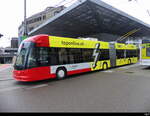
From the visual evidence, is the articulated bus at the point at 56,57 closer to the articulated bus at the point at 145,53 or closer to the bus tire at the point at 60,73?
the bus tire at the point at 60,73

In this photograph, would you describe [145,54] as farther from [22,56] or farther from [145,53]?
[22,56]

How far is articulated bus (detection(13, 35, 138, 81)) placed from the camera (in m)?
6.83

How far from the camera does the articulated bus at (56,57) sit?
22.4 ft

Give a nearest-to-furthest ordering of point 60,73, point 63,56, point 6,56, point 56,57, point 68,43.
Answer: point 56,57, point 60,73, point 63,56, point 68,43, point 6,56

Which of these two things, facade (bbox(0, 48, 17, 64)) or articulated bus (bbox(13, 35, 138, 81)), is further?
facade (bbox(0, 48, 17, 64))

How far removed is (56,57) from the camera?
26.2ft

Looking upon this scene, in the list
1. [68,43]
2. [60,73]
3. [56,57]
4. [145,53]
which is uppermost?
[68,43]

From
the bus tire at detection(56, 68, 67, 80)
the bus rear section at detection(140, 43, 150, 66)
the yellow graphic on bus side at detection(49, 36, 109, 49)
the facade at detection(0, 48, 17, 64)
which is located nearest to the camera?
the yellow graphic on bus side at detection(49, 36, 109, 49)

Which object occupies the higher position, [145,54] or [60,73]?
[145,54]

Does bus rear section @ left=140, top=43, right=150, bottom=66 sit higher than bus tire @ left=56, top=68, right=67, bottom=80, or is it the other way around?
bus rear section @ left=140, top=43, right=150, bottom=66

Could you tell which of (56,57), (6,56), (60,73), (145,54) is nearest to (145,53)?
(145,54)

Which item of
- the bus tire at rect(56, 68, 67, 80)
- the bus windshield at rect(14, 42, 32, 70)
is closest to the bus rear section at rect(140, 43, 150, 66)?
the bus tire at rect(56, 68, 67, 80)

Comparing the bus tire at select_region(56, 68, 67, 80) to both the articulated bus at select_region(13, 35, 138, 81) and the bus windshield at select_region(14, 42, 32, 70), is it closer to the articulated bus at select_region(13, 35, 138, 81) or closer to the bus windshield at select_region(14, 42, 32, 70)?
the articulated bus at select_region(13, 35, 138, 81)

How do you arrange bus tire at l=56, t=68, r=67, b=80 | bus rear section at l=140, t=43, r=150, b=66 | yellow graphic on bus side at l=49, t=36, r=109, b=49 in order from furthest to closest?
bus rear section at l=140, t=43, r=150, b=66, bus tire at l=56, t=68, r=67, b=80, yellow graphic on bus side at l=49, t=36, r=109, b=49
